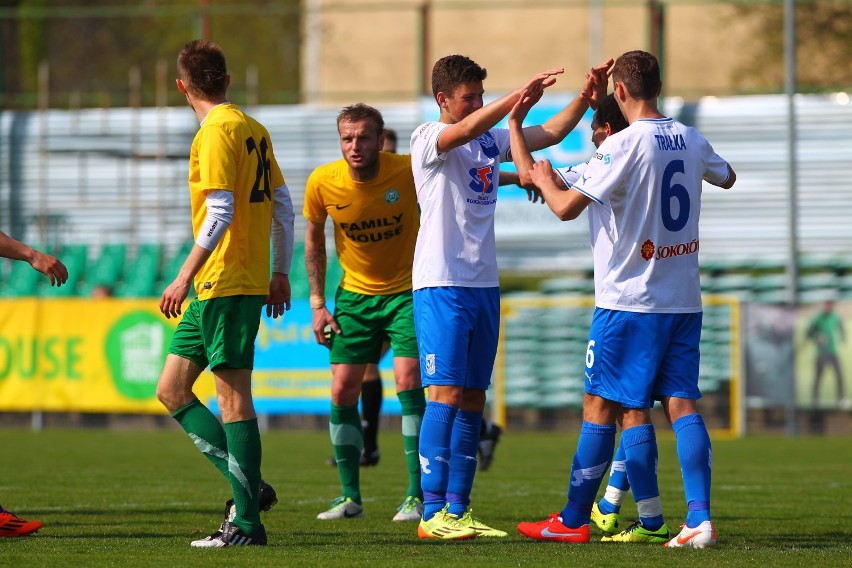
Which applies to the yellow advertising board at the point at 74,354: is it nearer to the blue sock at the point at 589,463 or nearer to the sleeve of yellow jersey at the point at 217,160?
the sleeve of yellow jersey at the point at 217,160

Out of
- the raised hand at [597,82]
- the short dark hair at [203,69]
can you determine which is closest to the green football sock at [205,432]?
the short dark hair at [203,69]

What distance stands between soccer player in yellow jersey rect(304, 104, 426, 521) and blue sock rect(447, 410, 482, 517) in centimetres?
108

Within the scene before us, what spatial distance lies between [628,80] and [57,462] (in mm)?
7304

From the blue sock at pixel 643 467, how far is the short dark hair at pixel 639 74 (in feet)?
4.99

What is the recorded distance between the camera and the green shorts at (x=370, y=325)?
796 cm

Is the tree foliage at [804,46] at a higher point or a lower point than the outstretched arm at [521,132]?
higher

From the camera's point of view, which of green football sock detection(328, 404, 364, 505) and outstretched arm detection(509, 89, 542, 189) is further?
green football sock detection(328, 404, 364, 505)

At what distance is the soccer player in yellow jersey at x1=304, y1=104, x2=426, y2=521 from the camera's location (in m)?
7.93

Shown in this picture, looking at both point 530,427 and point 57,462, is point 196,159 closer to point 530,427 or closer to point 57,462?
point 57,462

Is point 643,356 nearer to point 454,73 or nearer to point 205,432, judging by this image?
point 454,73

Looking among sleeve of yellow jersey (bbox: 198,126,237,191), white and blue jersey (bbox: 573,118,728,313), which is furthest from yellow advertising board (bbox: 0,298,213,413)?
white and blue jersey (bbox: 573,118,728,313)

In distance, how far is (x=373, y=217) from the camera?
26.1 feet

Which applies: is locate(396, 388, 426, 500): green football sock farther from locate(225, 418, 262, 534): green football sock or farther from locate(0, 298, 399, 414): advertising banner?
locate(0, 298, 399, 414): advertising banner

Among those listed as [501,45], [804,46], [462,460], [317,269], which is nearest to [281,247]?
[462,460]
